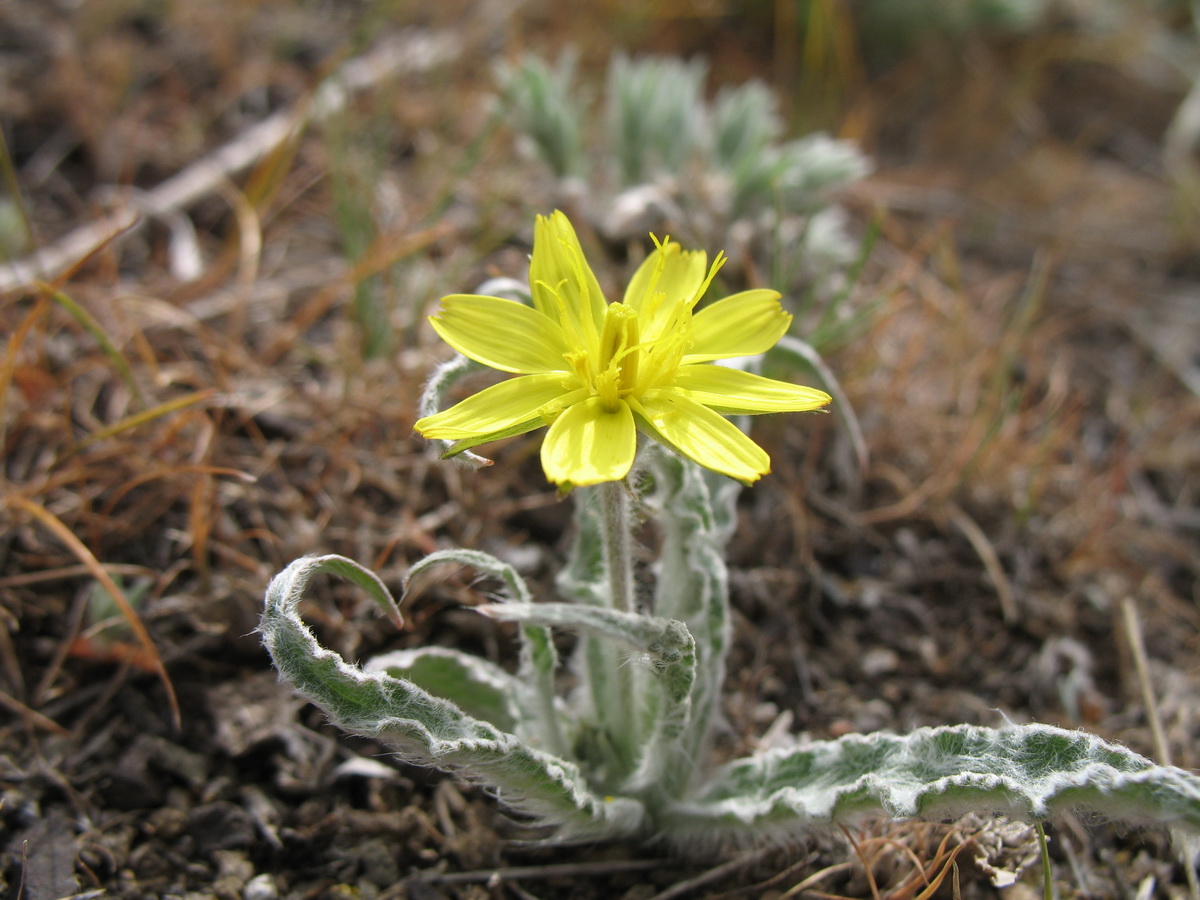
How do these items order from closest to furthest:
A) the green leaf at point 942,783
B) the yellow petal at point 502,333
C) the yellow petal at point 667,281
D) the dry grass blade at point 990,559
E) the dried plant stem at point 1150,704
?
the green leaf at point 942,783
the yellow petal at point 502,333
the yellow petal at point 667,281
the dried plant stem at point 1150,704
the dry grass blade at point 990,559

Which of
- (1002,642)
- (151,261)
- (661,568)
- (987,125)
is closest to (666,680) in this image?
(661,568)

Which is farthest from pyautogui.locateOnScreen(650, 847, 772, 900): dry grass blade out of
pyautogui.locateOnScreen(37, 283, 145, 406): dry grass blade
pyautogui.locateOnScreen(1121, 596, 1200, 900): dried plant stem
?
pyautogui.locateOnScreen(37, 283, 145, 406): dry grass blade

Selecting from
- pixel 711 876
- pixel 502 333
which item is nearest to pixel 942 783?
pixel 711 876

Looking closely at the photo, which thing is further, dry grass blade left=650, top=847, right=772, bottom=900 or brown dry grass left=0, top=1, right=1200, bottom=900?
brown dry grass left=0, top=1, right=1200, bottom=900

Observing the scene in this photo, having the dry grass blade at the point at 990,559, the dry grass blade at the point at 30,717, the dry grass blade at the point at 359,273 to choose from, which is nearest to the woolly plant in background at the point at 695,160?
the dry grass blade at the point at 359,273

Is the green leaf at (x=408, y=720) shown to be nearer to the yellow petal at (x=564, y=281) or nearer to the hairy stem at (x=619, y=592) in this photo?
the hairy stem at (x=619, y=592)

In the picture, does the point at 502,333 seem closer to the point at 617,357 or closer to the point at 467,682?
the point at 617,357

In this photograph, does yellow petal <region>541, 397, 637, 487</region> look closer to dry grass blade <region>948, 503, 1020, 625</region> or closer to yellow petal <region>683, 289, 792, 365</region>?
yellow petal <region>683, 289, 792, 365</region>

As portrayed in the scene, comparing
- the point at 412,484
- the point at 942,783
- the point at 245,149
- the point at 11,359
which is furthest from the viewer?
the point at 245,149

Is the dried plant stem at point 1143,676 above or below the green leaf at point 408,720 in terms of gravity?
below
